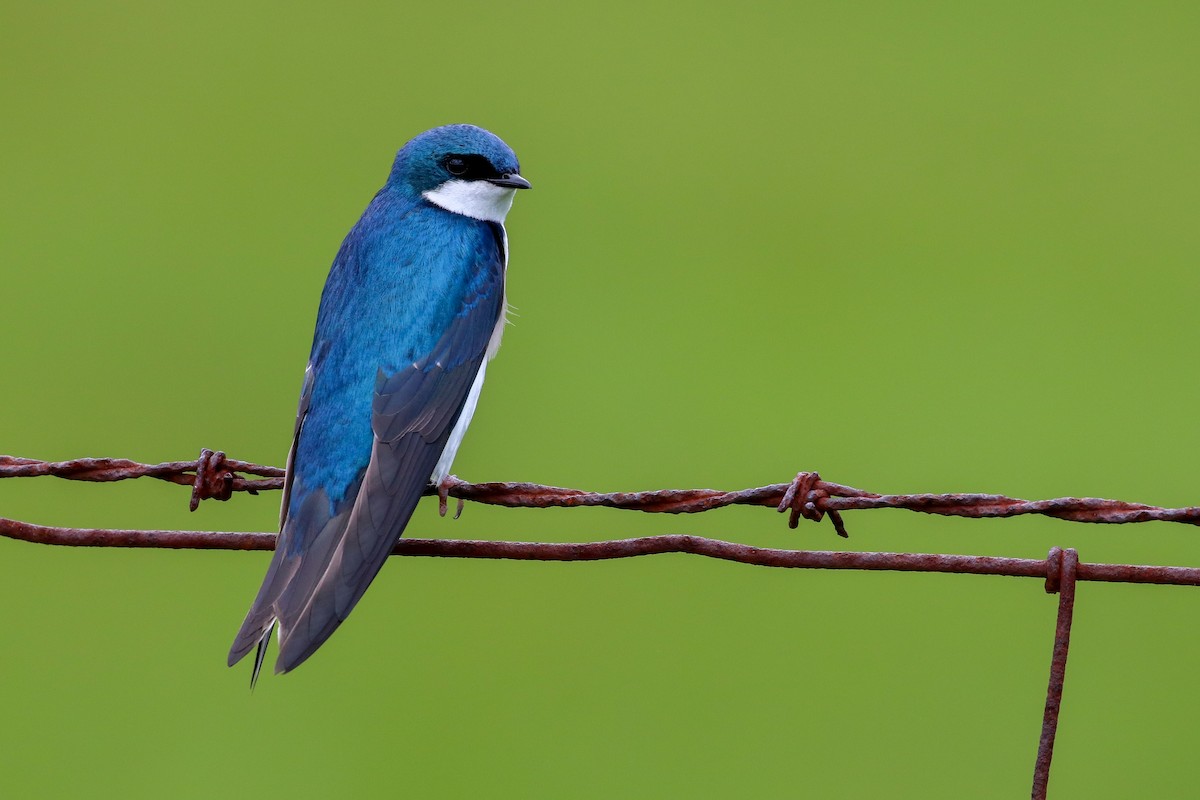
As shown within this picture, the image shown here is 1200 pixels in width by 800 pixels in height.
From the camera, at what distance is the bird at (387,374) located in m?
2.57

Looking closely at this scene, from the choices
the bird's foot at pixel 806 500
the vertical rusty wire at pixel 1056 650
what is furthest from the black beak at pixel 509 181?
the vertical rusty wire at pixel 1056 650

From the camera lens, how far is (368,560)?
2.60 m

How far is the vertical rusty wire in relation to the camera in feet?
6.15

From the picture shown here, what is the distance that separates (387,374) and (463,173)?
668 millimetres

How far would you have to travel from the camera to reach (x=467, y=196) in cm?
343

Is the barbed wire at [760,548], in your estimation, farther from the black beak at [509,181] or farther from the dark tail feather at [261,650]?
the black beak at [509,181]

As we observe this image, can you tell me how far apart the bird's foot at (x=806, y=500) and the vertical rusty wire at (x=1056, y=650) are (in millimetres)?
290

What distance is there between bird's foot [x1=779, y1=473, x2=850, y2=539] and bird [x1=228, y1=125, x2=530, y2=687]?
83 centimetres

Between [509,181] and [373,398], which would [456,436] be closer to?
[373,398]

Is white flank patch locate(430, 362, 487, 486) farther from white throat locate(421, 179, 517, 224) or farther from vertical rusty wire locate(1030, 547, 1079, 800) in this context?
vertical rusty wire locate(1030, 547, 1079, 800)

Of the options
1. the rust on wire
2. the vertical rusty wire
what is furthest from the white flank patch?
the vertical rusty wire

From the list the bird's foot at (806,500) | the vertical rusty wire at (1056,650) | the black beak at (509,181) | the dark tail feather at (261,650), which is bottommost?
the dark tail feather at (261,650)

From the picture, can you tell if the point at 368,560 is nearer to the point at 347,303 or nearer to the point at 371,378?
the point at 371,378

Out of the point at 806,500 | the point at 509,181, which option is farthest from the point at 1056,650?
the point at 509,181
